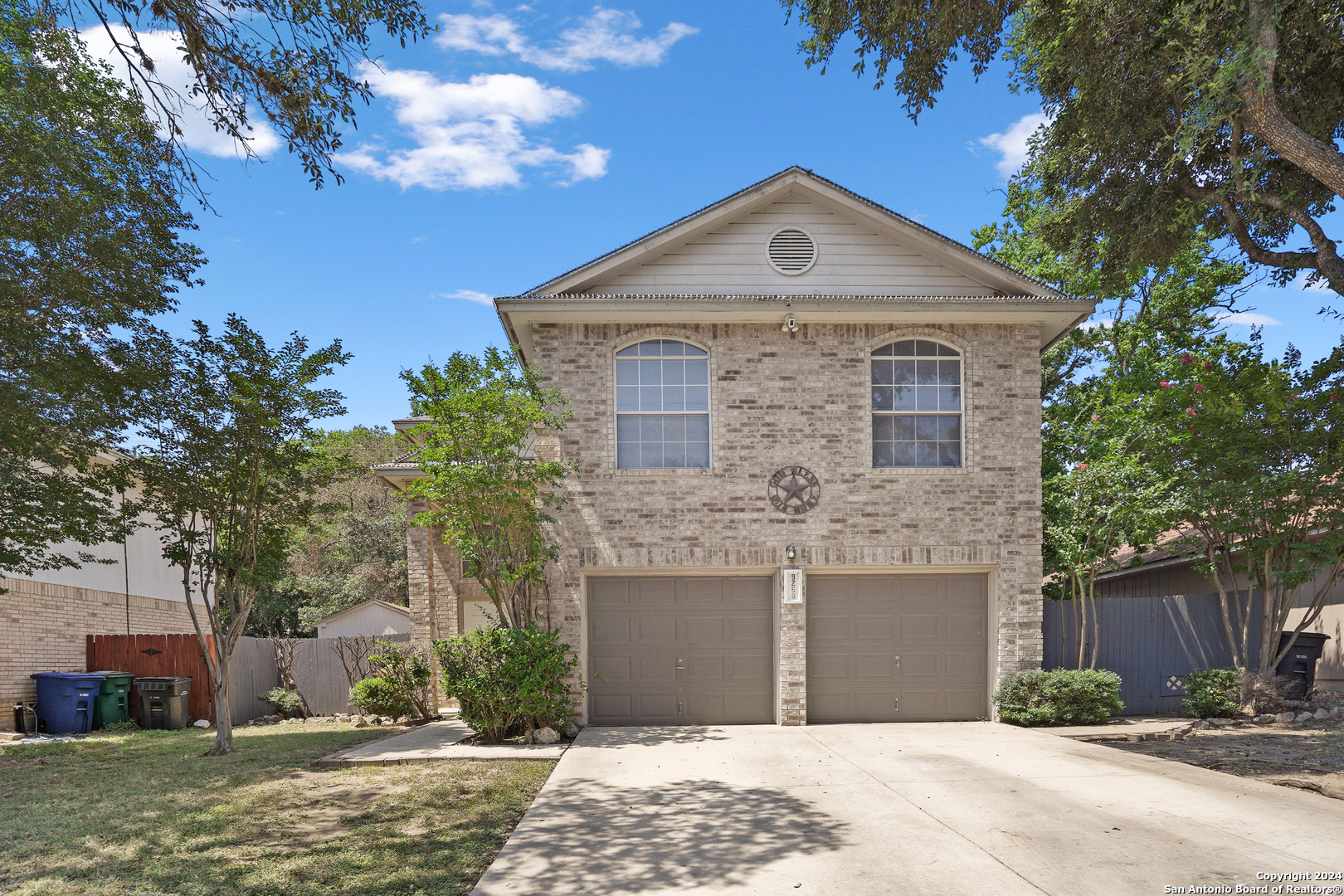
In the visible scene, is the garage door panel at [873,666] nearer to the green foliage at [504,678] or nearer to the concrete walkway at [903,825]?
the concrete walkway at [903,825]

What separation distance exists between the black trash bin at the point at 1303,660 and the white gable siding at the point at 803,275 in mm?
7021

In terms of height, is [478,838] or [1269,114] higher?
[1269,114]

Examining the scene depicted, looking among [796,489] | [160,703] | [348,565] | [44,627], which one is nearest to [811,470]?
[796,489]

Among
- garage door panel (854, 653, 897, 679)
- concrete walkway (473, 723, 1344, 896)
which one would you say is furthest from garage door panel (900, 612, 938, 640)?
concrete walkway (473, 723, 1344, 896)

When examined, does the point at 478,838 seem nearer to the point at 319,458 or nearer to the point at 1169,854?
the point at 1169,854

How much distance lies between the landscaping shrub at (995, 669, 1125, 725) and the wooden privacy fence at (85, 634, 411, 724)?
9.95 m

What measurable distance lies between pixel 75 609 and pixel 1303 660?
20988 mm

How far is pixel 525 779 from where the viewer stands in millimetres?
8648

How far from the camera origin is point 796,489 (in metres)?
12.3

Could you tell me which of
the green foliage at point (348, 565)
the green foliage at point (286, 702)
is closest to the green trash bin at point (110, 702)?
the green foliage at point (286, 702)

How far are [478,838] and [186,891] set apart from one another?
1.94m

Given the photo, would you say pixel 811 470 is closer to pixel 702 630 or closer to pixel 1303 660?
pixel 702 630

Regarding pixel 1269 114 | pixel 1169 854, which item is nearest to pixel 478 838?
pixel 1169 854

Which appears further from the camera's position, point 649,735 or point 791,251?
point 791,251
